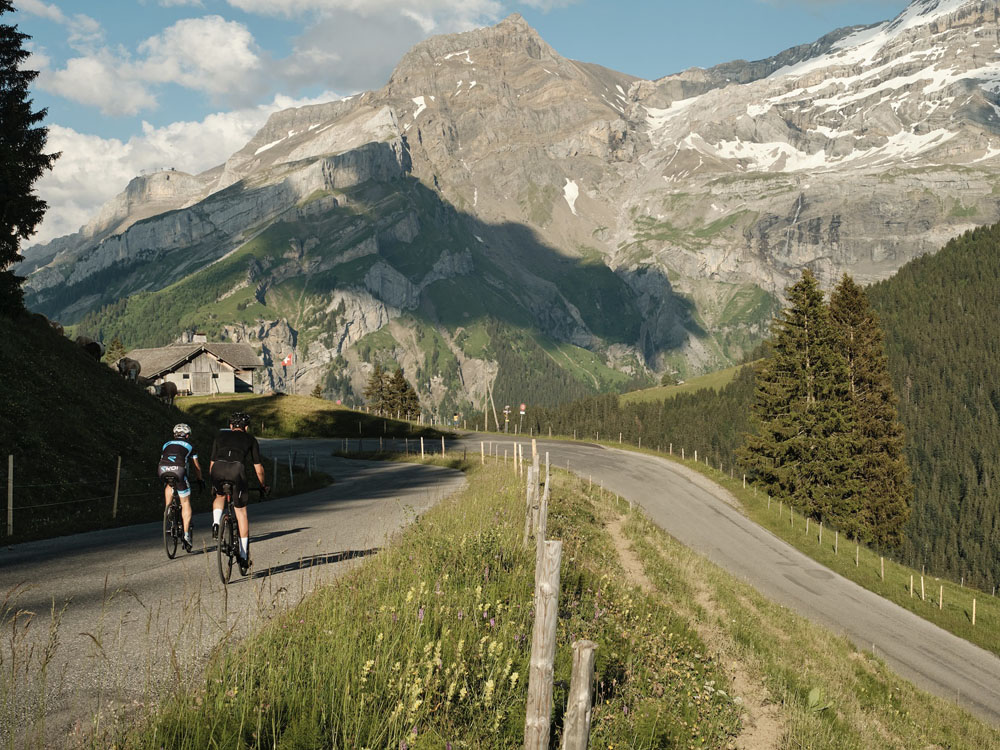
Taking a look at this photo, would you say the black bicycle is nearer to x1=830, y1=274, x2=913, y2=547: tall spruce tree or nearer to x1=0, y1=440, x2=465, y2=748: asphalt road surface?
x1=0, y1=440, x2=465, y2=748: asphalt road surface

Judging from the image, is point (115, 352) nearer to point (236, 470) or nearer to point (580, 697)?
point (236, 470)

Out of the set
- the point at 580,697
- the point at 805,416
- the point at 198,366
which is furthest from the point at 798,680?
the point at 198,366

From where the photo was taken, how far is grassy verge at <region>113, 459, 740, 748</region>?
5238mm

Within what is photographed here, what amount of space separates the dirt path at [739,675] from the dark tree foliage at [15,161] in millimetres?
25632

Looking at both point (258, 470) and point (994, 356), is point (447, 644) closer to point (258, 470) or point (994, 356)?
point (258, 470)

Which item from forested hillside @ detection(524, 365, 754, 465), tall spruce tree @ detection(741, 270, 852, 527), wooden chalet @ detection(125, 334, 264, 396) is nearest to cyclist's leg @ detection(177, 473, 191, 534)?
tall spruce tree @ detection(741, 270, 852, 527)

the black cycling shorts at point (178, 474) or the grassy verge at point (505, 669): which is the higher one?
the black cycling shorts at point (178, 474)

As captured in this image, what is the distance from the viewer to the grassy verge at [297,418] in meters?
71.0

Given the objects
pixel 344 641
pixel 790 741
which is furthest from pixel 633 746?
pixel 790 741

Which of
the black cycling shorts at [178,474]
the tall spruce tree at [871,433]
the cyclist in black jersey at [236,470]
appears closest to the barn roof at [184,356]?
the tall spruce tree at [871,433]

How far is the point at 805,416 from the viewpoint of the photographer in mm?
44219

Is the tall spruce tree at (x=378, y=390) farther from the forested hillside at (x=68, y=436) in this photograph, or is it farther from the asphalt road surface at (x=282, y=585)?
the forested hillside at (x=68, y=436)

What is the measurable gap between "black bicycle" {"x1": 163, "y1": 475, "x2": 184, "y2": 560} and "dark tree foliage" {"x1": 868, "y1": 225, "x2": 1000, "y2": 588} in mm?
126325

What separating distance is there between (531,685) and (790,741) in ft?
21.2
